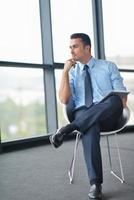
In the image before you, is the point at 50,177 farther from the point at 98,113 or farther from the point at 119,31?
the point at 119,31

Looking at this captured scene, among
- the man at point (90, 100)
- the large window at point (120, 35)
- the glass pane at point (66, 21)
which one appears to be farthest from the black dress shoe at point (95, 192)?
the large window at point (120, 35)

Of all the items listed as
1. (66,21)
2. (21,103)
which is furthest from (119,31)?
(21,103)

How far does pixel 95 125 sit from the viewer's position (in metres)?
2.30

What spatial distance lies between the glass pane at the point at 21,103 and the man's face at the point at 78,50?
6.64 feet

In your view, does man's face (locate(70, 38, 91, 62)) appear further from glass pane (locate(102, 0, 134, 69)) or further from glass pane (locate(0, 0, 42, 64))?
glass pane (locate(102, 0, 134, 69))

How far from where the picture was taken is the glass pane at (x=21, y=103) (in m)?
4.43

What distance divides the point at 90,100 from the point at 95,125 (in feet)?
0.95

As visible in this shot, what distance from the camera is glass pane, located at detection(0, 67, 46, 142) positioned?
14.5ft

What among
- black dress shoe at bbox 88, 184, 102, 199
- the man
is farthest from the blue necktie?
black dress shoe at bbox 88, 184, 102, 199

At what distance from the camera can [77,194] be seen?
231cm

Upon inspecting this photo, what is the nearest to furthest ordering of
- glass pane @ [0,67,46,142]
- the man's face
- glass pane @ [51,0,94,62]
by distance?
the man's face, glass pane @ [0,67,46,142], glass pane @ [51,0,94,62]

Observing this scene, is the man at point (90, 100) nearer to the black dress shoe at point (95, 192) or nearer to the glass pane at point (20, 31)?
the black dress shoe at point (95, 192)

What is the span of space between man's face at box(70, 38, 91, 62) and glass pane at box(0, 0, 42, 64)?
2.01 metres

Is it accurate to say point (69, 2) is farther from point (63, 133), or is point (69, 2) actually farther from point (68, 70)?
point (63, 133)
